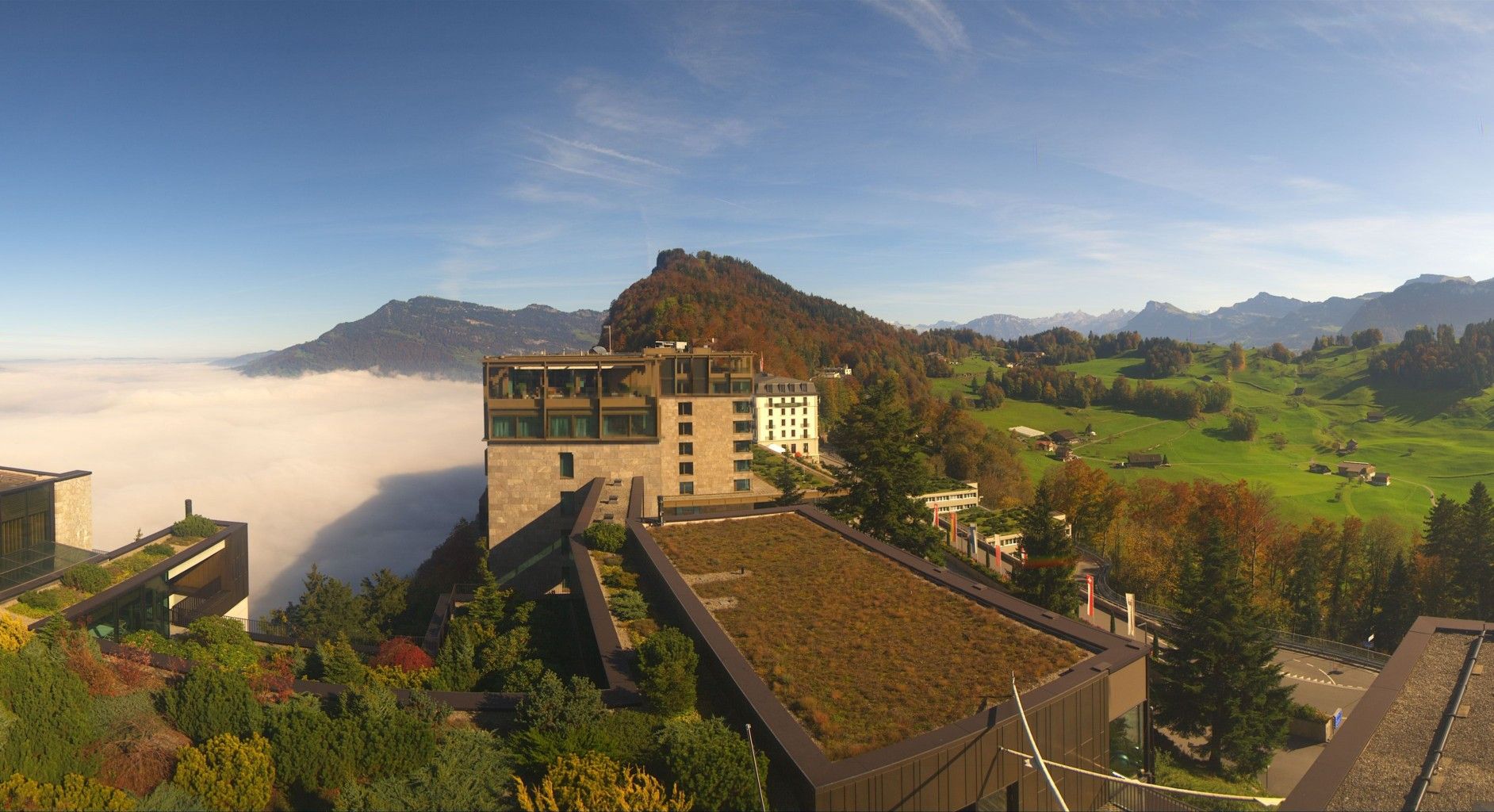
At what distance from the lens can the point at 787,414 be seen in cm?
8300

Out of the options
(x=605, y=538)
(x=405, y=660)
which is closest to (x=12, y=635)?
(x=405, y=660)

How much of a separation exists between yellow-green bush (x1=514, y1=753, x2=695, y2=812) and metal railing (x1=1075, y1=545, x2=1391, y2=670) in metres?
25.9

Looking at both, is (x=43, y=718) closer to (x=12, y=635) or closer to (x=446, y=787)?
(x=12, y=635)

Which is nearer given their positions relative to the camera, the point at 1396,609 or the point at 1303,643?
the point at 1303,643

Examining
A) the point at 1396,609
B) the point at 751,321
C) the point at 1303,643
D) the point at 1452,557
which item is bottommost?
the point at 1396,609

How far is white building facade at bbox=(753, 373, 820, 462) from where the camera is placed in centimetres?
8181

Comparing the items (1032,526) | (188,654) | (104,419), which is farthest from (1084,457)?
(104,419)

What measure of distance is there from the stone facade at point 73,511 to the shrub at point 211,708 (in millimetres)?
25435

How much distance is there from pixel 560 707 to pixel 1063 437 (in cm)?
11379

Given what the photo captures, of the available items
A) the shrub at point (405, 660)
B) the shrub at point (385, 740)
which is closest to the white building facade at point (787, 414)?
the shrub at point (405, 660)

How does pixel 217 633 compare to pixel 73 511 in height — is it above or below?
below

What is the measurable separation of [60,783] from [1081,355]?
201 meters

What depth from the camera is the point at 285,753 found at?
9789mm

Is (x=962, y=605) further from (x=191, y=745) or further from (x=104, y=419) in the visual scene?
(x=104, y=419)
